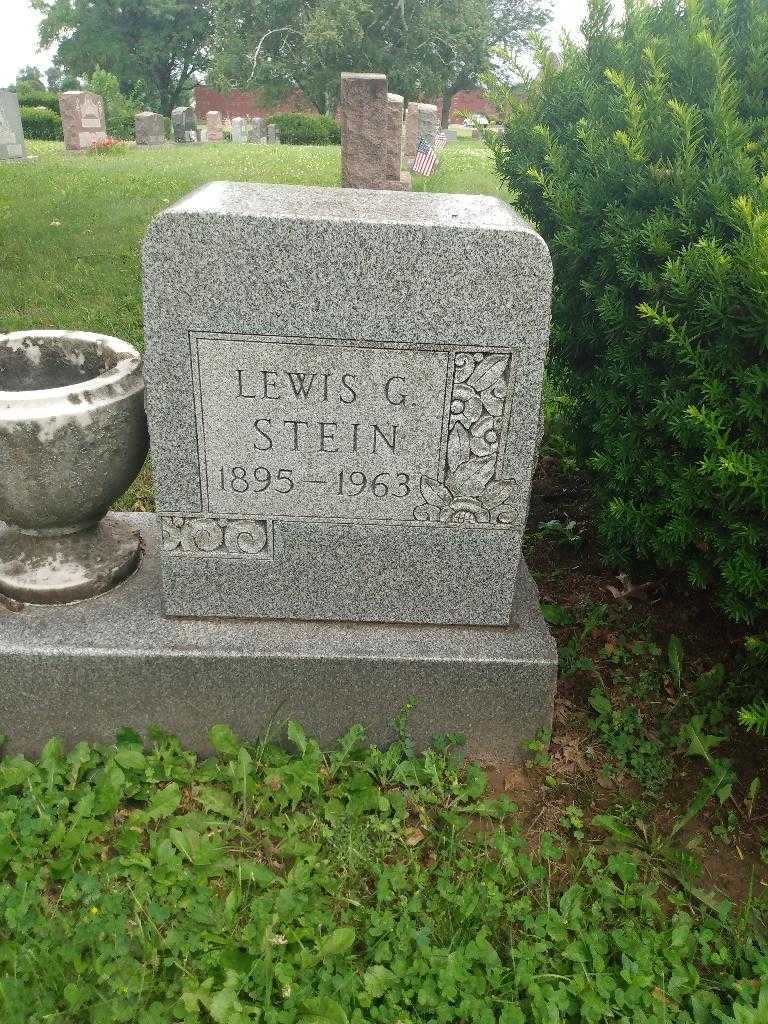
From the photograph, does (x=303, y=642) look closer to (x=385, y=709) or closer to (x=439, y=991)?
(x=385, y=709)

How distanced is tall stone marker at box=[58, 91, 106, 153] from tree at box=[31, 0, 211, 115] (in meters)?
20.3

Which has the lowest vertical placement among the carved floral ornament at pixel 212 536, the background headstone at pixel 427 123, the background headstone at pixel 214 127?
the background headstone at pixel 214 127

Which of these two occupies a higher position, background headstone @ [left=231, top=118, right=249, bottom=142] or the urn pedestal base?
the urn pedestal base

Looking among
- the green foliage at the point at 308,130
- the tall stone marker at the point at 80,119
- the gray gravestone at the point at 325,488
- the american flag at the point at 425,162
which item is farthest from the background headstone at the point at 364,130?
the green foliage at the point at 308,130

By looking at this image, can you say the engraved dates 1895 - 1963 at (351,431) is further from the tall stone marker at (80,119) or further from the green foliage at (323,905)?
the tall stone marker at (80,119)

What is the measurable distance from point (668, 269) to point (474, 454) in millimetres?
807

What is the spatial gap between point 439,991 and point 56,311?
613 centimetres

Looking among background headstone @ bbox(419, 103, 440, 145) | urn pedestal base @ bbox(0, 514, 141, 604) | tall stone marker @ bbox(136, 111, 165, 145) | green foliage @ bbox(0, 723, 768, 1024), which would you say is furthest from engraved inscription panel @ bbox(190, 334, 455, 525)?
tall stone marker @ bbox(136, 111, 165, 145)

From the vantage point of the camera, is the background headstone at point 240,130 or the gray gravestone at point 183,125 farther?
the background headstone at point 240,130

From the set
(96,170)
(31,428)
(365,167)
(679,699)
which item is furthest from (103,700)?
(96,170)

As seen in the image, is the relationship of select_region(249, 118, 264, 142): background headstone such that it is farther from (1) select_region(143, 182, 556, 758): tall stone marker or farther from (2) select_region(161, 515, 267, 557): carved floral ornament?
(2) select_region(161, 515, 267, 557): carved floral ornament

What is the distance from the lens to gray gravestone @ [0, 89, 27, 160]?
15.7 meters

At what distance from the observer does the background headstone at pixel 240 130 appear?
28.9 m

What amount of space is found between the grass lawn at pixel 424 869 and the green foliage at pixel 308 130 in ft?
86.7
